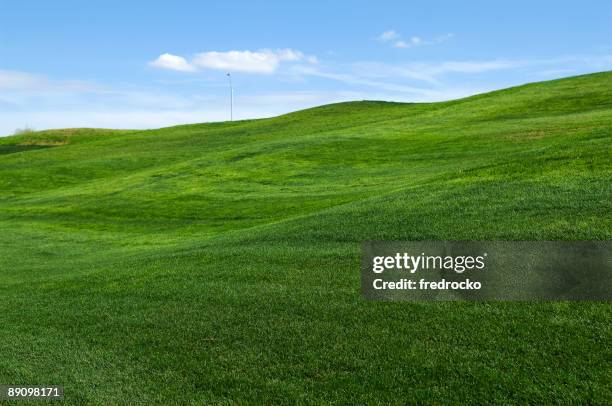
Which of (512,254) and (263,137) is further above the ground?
(263,137)

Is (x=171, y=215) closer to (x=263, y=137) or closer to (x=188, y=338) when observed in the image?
(x=188, y=338)

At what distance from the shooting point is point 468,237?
13219 millimetres

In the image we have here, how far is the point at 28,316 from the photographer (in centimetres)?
1258

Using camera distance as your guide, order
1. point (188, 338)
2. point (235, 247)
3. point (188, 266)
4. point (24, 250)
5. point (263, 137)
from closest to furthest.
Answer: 1. point (188, 338)
2. point (188, 266)
3. point (235, 247)
4. point (24, 250)
5. point (263, 137)

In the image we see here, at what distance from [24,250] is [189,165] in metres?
24.4

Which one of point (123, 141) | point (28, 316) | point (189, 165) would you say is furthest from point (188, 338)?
point (123, 141)

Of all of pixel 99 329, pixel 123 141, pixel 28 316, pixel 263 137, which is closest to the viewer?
pixel 99 329

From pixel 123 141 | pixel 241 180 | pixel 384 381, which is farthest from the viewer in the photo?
pixel 123 141

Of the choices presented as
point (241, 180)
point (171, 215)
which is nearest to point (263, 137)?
point (241, 180)

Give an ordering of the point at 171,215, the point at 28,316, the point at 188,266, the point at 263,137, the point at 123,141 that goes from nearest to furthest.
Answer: the point at 28,316 → the point at 188,266 → the point at 171,215 → the point at 263,137 → the point at 123,141

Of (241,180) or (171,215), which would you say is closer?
(171,215)

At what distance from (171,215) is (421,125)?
102ft

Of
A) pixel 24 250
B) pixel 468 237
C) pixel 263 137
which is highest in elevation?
pixel 263 137

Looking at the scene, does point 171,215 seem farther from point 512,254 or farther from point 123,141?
point 123,141
